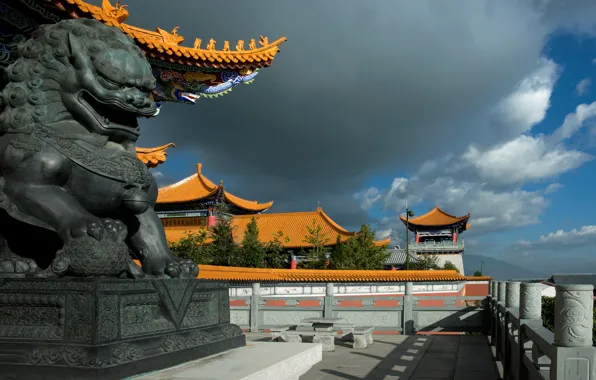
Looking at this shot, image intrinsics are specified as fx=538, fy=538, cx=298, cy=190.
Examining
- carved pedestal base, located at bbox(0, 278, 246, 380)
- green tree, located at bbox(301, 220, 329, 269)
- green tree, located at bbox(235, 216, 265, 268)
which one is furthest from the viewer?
green tree, located at bbox(301, 220, 329, 269)

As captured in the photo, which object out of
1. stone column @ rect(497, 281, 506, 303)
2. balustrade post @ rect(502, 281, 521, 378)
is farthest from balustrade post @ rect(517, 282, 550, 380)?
stone column @ rect(497, 281, 506, 303)

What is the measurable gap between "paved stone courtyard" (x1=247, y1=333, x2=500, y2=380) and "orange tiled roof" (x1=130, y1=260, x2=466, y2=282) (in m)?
4.76

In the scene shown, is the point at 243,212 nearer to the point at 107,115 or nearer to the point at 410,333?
the point at 410,333

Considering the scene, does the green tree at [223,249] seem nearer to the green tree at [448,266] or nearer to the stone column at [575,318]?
the stone column at [575,318]

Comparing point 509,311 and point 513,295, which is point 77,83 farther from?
point 513,295

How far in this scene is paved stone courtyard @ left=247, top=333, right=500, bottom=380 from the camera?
273 inches

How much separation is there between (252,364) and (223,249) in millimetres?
19020

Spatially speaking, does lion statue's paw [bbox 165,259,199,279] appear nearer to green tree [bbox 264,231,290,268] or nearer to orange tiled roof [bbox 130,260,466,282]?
orange tiled roof [bbox 130,260,466,282]

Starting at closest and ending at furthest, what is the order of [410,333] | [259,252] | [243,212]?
[410,333]
[259,252]
[243,212]

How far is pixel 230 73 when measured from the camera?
9805mm

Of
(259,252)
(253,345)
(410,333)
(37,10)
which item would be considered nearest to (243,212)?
(259,252)

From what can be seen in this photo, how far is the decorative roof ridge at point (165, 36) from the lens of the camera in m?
7.25

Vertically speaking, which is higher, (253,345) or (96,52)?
(96,52)

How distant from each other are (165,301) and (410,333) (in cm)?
1047
